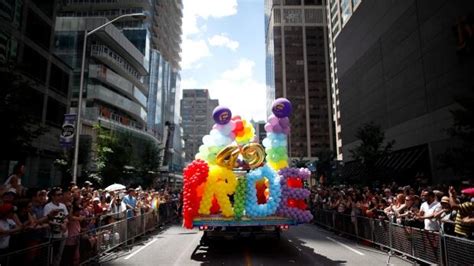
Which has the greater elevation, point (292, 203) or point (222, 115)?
point (222, 115)

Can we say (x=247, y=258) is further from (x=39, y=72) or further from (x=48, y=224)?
(x=39, y=72)

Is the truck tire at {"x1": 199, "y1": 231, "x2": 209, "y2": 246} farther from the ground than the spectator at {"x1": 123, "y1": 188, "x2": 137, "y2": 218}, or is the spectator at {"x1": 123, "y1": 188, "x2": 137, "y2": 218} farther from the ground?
the spectator at {"x1": 123, "y1": 188, "x2": 137, "y2": 218}

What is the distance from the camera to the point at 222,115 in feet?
39.4

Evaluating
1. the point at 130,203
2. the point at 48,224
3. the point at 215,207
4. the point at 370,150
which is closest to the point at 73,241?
the point at 48,224

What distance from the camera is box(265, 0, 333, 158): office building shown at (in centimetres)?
13750

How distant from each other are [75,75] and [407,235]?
50.8m

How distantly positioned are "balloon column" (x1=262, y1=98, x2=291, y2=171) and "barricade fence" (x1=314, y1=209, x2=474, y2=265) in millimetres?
3774

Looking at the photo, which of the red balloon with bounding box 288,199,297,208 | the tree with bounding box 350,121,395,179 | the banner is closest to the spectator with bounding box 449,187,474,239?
the red balloon with bounding box 288,199,297,208

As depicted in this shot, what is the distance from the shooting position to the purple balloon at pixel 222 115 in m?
12.0

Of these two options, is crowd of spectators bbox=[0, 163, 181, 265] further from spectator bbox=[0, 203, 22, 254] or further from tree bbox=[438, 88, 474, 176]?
tree bbox=[438, 88, 474, 176]

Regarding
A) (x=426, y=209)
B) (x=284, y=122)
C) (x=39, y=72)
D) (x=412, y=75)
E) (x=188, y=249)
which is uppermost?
(x=412, y=75)

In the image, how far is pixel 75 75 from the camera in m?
51.6

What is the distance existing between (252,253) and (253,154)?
300 centimetres

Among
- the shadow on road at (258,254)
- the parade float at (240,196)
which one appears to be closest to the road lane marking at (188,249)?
the shadow on road at (258,254)
